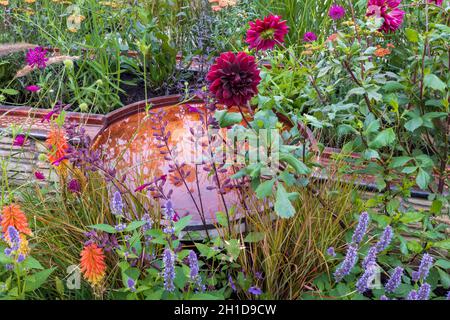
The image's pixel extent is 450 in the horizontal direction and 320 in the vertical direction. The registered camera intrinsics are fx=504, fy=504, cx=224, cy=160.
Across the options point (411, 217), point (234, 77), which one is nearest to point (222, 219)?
point (234, 77)

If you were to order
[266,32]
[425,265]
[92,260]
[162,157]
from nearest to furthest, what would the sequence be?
1. [92,260]
2. [425,265]
3. [266,32]
4. [162,157]

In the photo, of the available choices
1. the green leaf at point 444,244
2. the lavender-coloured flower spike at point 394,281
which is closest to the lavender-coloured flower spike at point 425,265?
the lavender-coloured flower spike at point 394,281

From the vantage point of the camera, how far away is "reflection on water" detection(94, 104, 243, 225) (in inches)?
75.8

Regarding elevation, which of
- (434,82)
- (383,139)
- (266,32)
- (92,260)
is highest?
(266,32)

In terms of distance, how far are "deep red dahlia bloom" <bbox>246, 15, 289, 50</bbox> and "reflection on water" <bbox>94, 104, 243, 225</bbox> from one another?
32 centimetres

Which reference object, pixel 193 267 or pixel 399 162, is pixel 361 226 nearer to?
pixel 399 162

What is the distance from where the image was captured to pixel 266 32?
1642mm

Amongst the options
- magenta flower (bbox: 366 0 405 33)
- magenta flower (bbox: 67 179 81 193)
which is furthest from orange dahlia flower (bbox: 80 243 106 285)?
magenta flower (bbox: 366 0 405 33)

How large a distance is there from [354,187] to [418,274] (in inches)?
21.2

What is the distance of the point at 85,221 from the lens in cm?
179

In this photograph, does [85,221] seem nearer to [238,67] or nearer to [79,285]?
[79,285]

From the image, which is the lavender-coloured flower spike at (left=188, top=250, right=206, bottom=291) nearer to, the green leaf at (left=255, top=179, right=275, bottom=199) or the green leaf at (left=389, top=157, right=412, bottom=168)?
the green leaf at (left=255, top=179, right=275, bottom=199)

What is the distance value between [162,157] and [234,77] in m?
0.92
